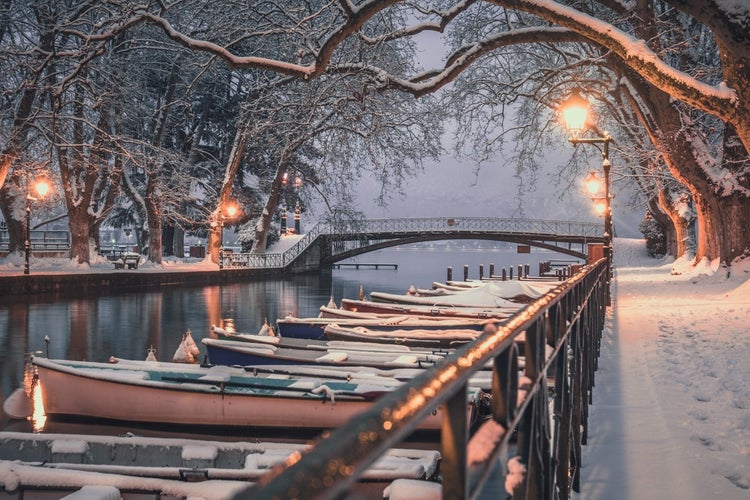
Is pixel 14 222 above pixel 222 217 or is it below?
below

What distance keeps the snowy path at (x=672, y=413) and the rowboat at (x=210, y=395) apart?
261 centimetres

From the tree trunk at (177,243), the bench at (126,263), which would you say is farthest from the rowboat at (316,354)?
the tree trunk at (177,243)

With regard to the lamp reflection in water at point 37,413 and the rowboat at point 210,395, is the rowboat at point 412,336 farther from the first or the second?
the lamp reflection in water at point 37,413

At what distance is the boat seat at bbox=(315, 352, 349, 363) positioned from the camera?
34.0ft

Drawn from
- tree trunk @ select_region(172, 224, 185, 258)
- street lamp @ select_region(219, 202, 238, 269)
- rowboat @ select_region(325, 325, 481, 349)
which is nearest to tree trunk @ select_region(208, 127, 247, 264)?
street lamp @ select_region(219, 202, 238, 269)

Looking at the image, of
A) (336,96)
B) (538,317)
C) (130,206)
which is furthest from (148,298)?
(538,317)

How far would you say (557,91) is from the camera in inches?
869

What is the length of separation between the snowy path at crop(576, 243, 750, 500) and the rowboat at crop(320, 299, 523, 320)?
12.5 feet

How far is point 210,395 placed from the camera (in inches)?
338

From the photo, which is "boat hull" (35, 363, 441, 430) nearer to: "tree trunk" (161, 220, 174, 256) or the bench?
the bench

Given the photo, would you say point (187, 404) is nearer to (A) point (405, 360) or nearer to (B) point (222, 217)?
(A) point (405, 360)

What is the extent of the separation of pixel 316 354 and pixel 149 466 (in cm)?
500

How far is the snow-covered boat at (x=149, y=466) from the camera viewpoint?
5371 millimetres

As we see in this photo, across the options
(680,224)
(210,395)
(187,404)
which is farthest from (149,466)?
(680,224)
